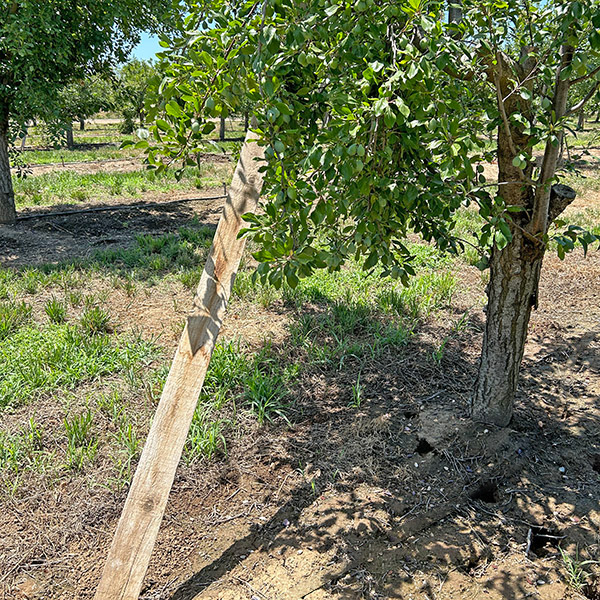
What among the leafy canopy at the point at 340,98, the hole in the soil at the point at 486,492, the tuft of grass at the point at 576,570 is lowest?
the tuft of grass at the point at 576,570

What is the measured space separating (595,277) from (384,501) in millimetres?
4479

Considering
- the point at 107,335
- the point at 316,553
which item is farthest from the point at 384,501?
the point at 107,335

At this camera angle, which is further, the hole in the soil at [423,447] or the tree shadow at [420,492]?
the hole in the soil at [423,447]

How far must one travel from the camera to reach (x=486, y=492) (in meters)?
2.77

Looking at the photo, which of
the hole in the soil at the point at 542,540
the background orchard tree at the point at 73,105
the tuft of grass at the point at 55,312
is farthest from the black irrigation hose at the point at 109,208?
the hole in the soil at the point at 542,540

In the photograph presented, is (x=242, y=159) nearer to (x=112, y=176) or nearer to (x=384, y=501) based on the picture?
(x=384, y=501)

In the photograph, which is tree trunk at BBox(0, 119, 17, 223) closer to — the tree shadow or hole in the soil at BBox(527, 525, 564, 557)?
the tree shadow

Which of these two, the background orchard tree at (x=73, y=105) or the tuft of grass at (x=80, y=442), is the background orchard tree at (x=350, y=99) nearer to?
the tuft of grass at (x=80, y=442)

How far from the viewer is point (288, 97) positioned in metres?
1.78

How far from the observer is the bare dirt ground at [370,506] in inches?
89.8

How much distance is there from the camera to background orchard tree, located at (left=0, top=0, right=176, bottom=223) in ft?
20.9

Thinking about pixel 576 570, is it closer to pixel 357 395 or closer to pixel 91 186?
pixel 357 395

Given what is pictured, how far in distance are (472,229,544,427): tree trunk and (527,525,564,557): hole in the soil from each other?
0.68 meters

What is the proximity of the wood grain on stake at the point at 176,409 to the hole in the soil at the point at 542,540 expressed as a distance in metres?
1.71
